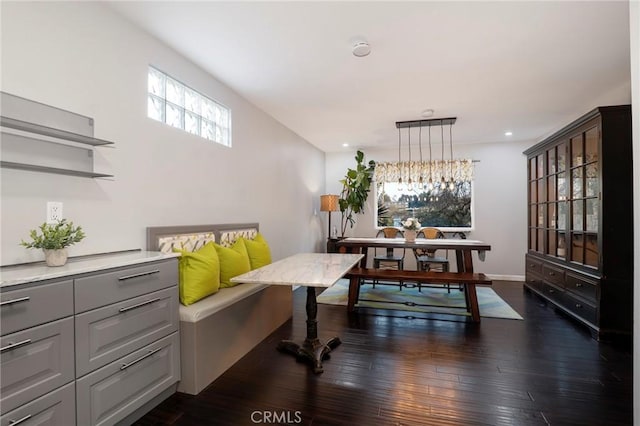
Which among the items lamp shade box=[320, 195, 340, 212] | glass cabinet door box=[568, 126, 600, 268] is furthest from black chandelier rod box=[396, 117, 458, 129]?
lamp shade box=[320, 195, 340, 212]

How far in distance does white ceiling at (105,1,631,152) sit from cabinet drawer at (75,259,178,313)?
1.70 meters

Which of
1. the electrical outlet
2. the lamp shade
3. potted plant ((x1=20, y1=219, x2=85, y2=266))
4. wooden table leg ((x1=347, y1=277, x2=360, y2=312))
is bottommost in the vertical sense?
wooden table leg ((x1=347, y1=277, x2=360, y2=312))

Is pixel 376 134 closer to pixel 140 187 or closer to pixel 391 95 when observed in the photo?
pixel 391 95

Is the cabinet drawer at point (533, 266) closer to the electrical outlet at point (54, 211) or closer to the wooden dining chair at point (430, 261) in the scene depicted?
the wooden dining chair at point (430, 261)

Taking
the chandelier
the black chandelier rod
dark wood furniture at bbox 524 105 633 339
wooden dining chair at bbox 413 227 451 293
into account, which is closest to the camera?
dark wood furniture at bbox 524 105 633 339

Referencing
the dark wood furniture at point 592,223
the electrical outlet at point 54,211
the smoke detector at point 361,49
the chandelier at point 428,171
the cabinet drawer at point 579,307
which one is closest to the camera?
the electrical outlet at point 54,211

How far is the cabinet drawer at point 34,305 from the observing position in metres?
1.17

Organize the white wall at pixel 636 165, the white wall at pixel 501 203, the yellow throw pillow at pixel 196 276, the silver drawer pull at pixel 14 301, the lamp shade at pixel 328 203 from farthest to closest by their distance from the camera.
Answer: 1. the lamp shade at pixel 328 203
2. the white wall at pixel 501 203
3. the yellow throw pillow at pixel 196 276
4. the white wall at pixel 636 165
5. the silver drawer pull at pixel 14 301

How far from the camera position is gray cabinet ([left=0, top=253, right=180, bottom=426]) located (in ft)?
4.00

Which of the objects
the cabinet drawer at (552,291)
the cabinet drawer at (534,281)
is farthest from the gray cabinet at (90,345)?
the cabinet drawer at (534,281)

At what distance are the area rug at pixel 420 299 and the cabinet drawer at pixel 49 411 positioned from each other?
3.00m

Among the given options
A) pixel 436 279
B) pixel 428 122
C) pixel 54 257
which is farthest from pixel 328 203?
pixel 54 257

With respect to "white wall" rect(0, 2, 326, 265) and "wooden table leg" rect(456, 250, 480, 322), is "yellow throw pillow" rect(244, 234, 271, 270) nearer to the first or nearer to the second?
"white wall" rect(0, 2, 326, 265)

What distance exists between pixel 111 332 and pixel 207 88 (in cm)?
228
